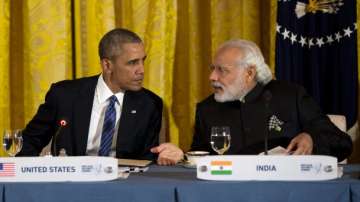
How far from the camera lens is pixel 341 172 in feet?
7.85

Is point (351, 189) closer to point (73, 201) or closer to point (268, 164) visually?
point (268, 164)

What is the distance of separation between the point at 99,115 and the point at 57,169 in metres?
1.21

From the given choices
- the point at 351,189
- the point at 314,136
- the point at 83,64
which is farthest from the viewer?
the point at 83,64

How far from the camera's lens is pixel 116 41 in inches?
144

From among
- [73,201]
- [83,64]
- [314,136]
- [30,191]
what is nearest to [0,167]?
[30,191]

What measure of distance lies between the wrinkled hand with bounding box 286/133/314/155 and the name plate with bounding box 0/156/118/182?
0.86 meters

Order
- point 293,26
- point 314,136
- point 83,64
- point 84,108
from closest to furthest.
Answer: point 314,136
point 84,108
point 293,26
point 83,64

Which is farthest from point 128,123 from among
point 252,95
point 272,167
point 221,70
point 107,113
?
point 272,167

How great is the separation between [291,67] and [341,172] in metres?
1.82

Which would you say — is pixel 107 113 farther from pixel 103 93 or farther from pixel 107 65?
pixel 107 65

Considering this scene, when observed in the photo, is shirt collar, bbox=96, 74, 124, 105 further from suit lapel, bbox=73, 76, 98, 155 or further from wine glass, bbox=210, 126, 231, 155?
wine glass, bbox=210, 126, 231, 155

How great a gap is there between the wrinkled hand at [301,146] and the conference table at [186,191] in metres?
0.38

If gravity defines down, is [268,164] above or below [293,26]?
below

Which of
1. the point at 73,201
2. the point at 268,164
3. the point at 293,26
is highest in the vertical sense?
the point at 293,26
